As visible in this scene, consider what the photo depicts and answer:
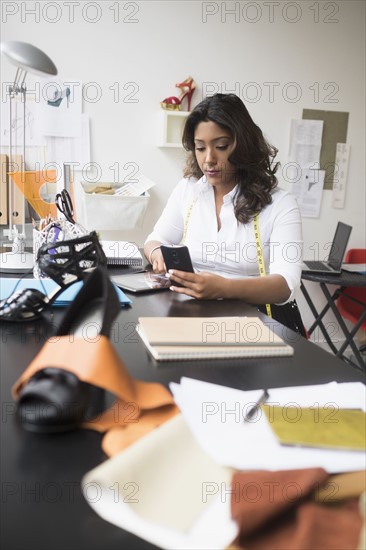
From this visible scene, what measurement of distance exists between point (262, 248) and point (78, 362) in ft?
4.23

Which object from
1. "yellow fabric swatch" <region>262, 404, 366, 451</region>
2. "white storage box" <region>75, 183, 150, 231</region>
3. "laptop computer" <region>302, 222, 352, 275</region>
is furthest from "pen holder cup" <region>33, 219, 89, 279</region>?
"laptop computer" <region>302, 222, 352, 275</region>

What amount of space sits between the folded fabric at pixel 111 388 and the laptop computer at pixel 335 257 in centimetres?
242

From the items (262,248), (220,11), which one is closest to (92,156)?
(220,11)

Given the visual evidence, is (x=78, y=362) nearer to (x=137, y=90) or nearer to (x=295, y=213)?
(x=295, y=213)

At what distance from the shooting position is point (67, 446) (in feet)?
1.94

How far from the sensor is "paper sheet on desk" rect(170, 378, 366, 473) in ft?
1.86

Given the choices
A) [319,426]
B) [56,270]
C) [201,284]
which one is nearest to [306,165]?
[201,284]

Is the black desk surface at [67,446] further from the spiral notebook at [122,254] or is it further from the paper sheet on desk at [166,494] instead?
the spiral notebook at [122,254]

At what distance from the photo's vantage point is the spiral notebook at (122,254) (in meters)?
1.77

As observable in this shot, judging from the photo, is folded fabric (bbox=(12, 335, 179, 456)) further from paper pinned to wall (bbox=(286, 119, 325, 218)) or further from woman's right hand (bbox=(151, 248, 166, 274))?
paper pinned to wall (bbox=(286, 119, 325, 218))

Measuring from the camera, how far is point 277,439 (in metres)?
0.61

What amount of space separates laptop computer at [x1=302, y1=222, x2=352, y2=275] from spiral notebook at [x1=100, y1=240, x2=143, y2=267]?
1.41m

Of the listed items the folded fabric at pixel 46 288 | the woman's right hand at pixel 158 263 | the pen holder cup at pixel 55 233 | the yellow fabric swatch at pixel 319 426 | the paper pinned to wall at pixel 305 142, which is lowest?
the yellow fabric swatch at pixel 319 426

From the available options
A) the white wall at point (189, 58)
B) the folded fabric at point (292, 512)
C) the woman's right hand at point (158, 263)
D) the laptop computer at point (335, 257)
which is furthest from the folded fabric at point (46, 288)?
the laptop computer at point (335, 257)
